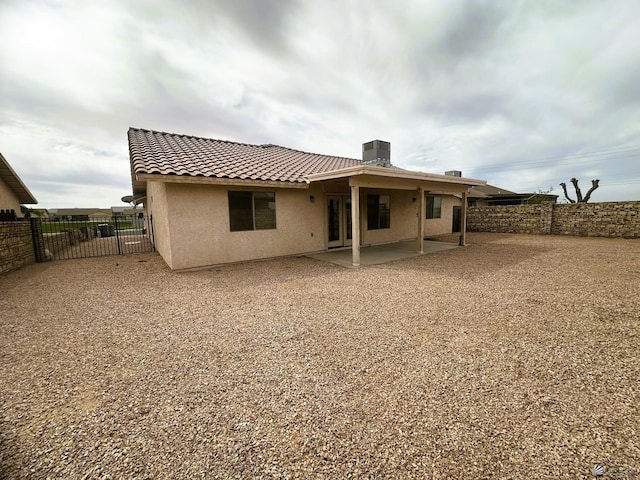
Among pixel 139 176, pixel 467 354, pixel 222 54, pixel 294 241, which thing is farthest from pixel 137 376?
pixel 222 54

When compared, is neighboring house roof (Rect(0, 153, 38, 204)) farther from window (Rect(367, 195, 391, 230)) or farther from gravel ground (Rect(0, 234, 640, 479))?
window (Rect(367, 195, 391, 230))

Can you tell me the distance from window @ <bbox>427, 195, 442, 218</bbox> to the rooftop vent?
3789 millimetres

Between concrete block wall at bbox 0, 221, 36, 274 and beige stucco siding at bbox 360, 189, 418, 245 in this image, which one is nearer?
concrete block wall at bbox 0, 221, 36, 274

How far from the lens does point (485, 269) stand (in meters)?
7.35

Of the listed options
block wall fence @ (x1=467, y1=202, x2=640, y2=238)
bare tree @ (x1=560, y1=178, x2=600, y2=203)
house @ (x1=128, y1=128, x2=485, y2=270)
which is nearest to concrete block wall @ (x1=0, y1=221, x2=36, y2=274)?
house @ (x1=128, y1=128, x2=485, y2=270)

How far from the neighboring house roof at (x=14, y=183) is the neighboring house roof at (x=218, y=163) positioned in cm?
639

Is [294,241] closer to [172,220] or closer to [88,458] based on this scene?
[172,220]

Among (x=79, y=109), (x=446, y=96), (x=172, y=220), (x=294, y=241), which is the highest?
(x=446, y=96)

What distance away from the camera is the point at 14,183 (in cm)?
1423

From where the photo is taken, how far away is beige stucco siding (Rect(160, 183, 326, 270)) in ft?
24.3

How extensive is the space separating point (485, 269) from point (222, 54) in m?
10.0

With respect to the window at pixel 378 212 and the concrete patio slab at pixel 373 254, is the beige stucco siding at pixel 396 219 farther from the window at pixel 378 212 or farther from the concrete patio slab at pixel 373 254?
the concrete patio slab at pixel 373 254

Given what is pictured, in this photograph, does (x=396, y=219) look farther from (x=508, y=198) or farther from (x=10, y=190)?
(x=10, y=190)

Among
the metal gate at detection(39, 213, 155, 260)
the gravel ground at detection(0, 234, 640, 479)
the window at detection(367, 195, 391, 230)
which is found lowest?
the gravel ground at detection(0, 234, 640, 479)
